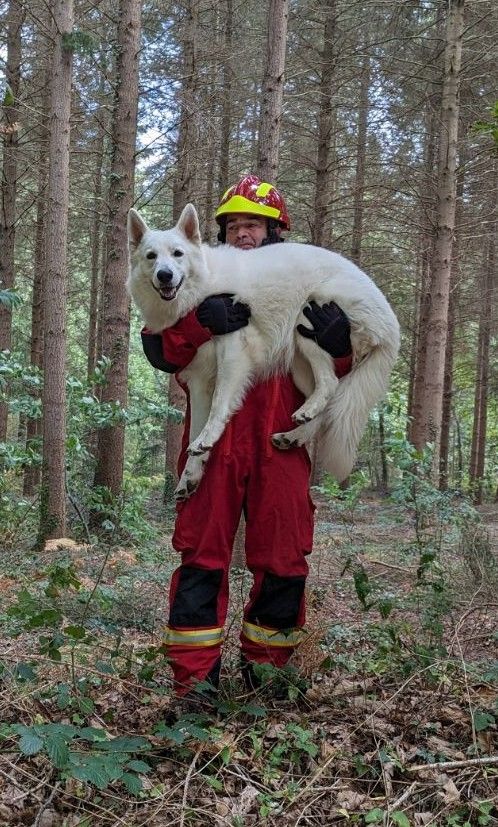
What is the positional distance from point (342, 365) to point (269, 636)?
1.38m

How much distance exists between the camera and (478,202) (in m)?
13.2

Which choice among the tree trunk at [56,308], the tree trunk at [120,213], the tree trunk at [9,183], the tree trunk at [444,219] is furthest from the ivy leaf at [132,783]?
the tree trunk at [9,183]

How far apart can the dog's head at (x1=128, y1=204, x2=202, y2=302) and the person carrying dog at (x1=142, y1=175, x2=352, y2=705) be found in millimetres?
195

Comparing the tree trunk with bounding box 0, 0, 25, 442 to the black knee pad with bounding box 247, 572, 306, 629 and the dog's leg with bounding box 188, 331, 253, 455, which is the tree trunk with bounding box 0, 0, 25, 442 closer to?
the dog's leg with bounding box 188, 331, 253, 455

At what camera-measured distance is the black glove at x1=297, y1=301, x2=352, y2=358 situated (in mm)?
3164

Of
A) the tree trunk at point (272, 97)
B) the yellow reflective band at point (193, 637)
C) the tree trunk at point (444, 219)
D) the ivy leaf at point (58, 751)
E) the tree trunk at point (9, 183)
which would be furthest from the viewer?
the tree trunk at point (9, 183)

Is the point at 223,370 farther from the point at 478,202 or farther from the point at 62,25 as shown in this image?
the point at 478,202

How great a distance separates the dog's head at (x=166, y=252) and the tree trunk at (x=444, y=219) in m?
6.14

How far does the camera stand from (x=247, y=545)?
3.02 metres

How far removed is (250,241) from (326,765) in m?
2.57

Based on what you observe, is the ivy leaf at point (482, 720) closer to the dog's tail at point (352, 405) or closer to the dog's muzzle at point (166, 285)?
the dog's tail at point (352, 405)

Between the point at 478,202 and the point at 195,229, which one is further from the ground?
the point at 478,202

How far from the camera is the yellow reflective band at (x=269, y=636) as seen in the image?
3.01 m

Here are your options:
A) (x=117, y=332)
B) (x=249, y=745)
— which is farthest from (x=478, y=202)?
(x=249, y=745)
